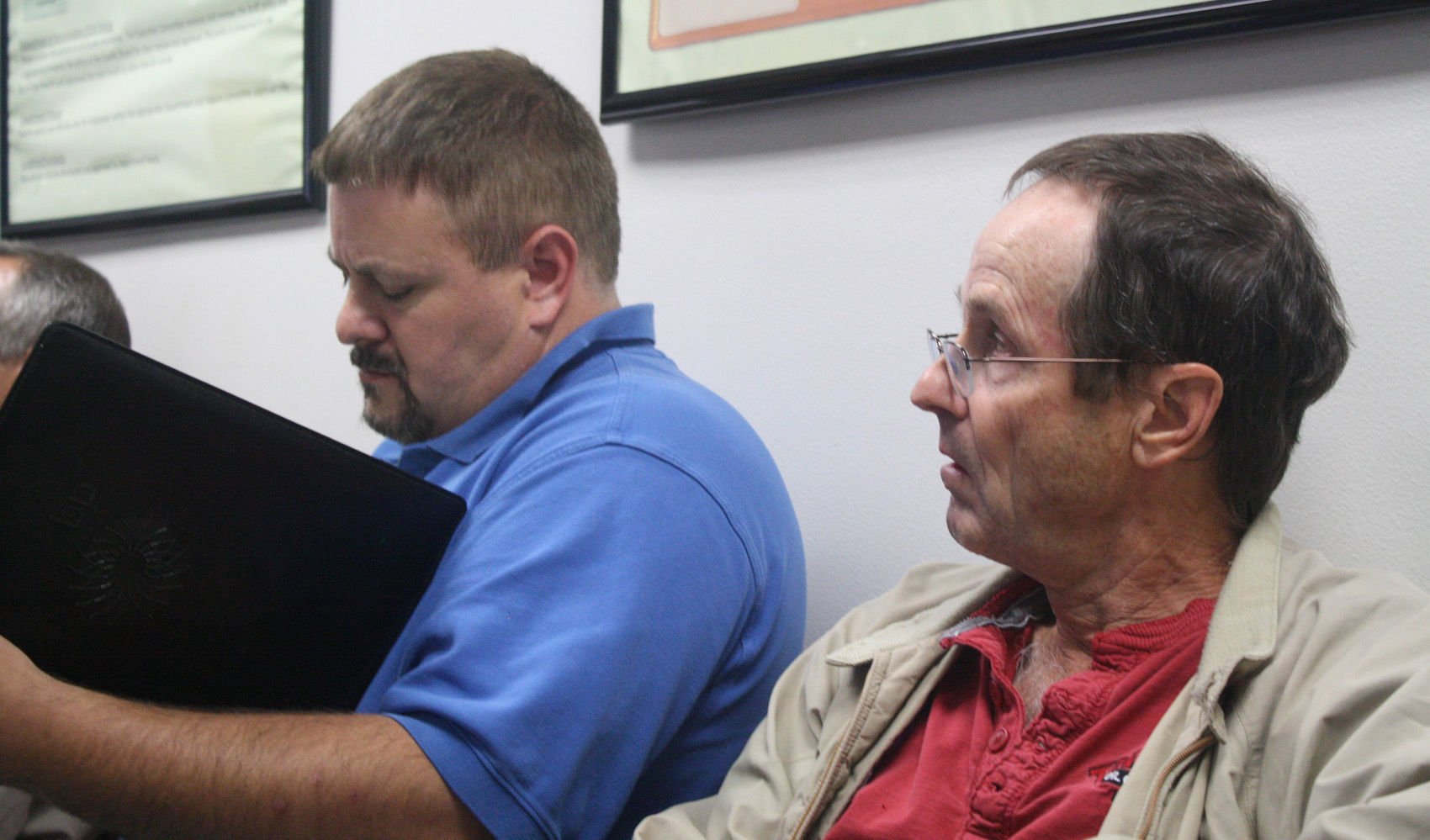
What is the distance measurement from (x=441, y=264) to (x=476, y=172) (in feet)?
0.33

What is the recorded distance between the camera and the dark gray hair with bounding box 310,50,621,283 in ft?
3.99

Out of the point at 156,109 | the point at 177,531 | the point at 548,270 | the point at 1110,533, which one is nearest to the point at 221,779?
the point at 177,531

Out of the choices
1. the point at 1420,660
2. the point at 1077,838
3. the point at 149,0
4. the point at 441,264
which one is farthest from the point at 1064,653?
the point at 149,0

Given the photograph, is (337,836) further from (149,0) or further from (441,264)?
(149,0)

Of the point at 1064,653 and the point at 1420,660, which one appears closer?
the point at 1420,660

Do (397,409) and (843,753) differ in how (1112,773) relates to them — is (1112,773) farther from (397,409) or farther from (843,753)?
(397,409)

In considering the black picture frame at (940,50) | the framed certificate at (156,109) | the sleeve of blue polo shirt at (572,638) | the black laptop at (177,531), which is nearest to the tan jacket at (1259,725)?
the sleeve of blue polo shirt at (572,638)

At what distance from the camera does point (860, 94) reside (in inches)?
52.6

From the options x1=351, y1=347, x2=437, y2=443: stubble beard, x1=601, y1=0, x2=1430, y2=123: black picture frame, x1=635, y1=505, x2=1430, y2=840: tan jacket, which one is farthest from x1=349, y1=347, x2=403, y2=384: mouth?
x1=635, y1=505, x2=1430, y2=840: tan jacket

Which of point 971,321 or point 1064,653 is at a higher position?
point 971,321

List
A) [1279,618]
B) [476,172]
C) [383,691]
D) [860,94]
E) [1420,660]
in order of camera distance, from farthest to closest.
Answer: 1. [860,94]
2. [476,172]
3. [383,691]
4. [1279,618]
5. [1420,660]

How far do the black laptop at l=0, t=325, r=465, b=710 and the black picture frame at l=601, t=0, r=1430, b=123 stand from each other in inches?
25.4

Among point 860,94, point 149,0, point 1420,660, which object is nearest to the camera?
point 1420,660

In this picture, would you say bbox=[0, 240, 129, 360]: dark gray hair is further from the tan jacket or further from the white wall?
the tan jacket
